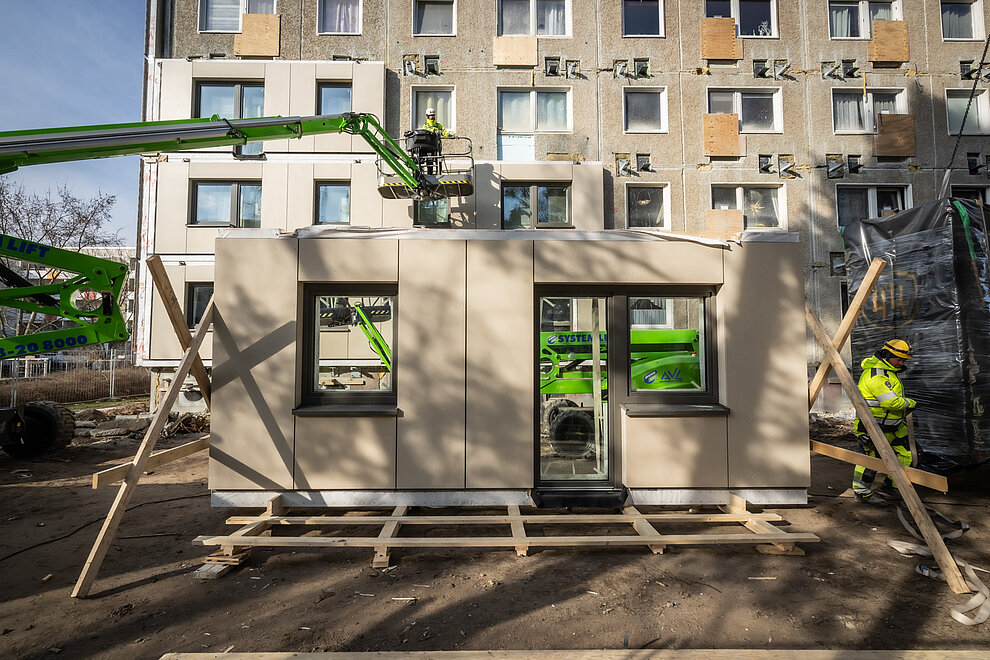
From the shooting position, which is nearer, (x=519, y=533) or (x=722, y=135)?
(x=519, y=533)

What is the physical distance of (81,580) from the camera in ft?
12.3

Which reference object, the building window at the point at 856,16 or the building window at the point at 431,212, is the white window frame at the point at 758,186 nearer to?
the building window at the point at 856,16

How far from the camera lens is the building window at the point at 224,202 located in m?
13.2

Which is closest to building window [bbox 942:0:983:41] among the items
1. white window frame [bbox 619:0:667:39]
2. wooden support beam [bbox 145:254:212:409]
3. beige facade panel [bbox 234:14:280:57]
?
white window frame [bbox 619:0:667:39]

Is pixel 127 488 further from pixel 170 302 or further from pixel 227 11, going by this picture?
pixel 227 11

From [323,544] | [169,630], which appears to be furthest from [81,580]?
[323,544]

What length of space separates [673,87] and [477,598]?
590 inches

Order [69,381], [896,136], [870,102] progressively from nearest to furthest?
[896,136] → [870,102] → [69,381]

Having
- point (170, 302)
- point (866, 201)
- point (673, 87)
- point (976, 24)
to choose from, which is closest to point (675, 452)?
point (170, 302)

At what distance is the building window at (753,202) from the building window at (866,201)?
5.69 ft

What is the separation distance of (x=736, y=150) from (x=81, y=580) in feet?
52.9

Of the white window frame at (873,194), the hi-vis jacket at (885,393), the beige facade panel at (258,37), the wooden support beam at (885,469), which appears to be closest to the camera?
the wooden support beam at (885,469)

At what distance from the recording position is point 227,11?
1423cm

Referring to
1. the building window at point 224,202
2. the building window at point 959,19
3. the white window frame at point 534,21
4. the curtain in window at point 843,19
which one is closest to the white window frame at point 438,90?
the white window frame at point 534,21
